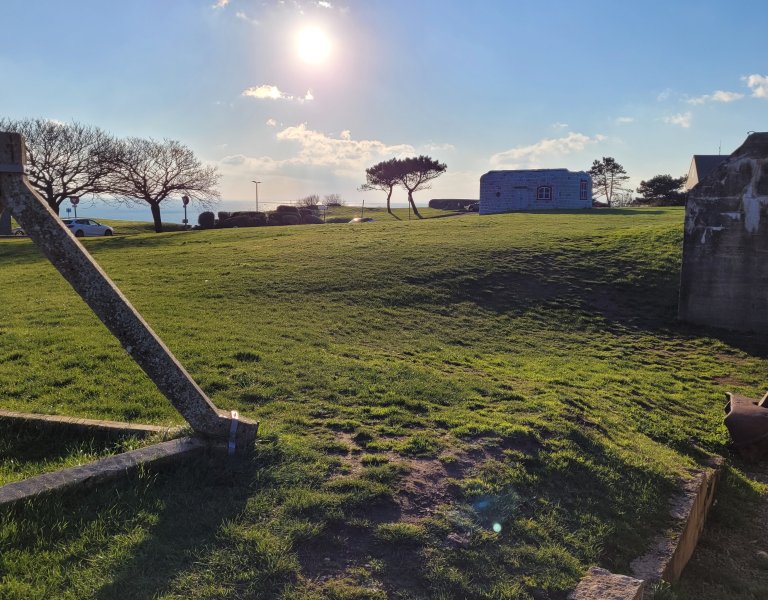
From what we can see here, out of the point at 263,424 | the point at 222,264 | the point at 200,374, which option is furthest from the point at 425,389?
the point at 222,264

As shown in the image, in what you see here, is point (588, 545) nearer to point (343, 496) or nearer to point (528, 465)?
point (528, 465)

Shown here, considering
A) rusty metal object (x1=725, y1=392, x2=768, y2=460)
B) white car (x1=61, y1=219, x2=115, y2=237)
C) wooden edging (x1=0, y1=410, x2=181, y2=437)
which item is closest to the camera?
wooden edging (x1=0, y1=410, x2=181, y2=437)

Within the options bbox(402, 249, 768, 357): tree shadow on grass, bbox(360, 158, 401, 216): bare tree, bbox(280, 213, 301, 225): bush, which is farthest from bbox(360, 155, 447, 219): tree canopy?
bbox(402, 249, 768, 357): tree shadow on grass

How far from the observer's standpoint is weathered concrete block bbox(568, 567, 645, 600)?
3.21 m

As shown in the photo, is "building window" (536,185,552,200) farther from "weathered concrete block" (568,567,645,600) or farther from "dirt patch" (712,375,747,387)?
"weathered concrete block" (568,567,645,600)

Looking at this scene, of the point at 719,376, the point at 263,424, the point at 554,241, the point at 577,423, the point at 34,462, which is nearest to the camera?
the point at 34,462

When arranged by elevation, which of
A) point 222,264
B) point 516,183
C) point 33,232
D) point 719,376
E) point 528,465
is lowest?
point 719,376

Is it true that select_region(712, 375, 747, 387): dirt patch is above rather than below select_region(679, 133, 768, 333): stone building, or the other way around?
below

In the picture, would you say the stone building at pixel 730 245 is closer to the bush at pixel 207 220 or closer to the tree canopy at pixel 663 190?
the bush at pixel 207 220

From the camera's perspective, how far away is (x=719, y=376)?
30.9 ft

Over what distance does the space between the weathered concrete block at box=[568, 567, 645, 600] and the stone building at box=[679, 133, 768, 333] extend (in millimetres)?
10207

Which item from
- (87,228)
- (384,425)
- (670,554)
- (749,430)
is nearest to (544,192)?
(87,228)

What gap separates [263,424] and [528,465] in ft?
7.77

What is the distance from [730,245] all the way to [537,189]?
3391cm
